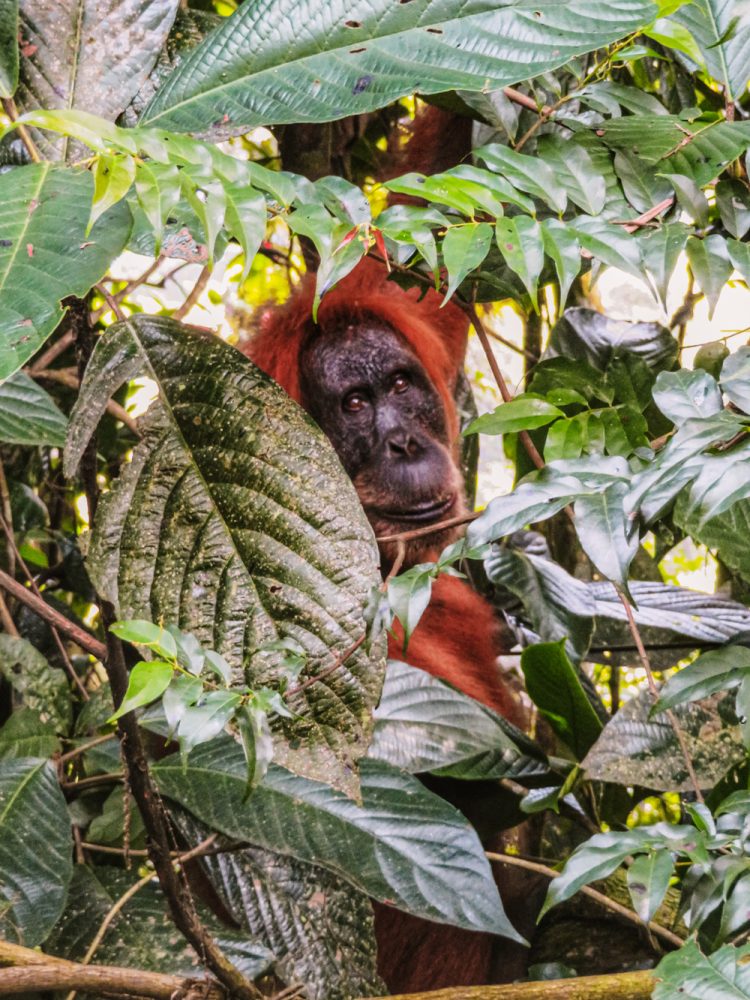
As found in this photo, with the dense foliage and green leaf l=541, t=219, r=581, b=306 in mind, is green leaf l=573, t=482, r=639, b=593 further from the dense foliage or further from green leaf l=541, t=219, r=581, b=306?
green leaf l=541, t=219, r=581, b=306

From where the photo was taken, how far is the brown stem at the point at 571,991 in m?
1.03

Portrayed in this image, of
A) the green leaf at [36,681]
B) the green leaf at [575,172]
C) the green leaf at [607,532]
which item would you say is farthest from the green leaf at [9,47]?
the green leaf at [36,681]

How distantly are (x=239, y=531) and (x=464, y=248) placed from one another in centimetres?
37

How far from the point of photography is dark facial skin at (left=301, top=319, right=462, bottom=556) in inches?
86.0

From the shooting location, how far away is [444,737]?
1.56 meters

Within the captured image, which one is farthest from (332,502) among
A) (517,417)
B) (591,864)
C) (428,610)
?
(428,610)

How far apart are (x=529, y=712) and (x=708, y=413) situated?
1.58 meters

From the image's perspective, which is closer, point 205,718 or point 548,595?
point 205,718

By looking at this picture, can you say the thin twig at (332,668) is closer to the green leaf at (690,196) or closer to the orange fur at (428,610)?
the green leaf at (690,196)

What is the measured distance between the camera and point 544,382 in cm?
154

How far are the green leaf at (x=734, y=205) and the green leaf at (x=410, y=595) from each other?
590 mm

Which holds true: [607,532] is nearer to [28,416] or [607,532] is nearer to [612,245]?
[612,245]

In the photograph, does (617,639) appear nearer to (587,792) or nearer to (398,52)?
(587,792)

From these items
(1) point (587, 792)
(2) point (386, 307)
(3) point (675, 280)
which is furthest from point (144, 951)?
(3) point (675, 280)
